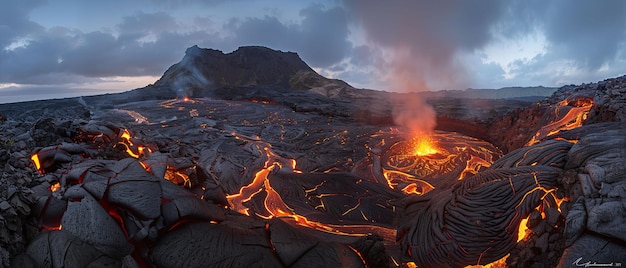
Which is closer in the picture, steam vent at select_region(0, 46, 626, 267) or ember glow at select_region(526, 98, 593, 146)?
steam vent at select_region(0, 46, 626, 267)

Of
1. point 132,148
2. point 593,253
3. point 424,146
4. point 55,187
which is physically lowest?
point 424,146

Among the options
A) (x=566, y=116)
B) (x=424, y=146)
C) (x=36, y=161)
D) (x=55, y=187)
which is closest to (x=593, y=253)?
(x=55, y=187)

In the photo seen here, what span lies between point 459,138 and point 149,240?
1665 cm

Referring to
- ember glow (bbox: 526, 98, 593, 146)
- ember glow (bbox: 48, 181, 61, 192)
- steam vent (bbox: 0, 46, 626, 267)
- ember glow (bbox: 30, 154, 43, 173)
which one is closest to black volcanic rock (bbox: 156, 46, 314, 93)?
steam vent (bbox: 0, 46, 626, 267)

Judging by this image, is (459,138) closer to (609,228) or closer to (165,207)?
(609,228)

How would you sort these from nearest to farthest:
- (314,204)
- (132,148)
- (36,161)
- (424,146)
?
1. (36,161)
2. (132,148)
3. (314,204)
4. (424,146)

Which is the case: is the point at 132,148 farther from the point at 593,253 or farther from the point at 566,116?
the point at 566,116

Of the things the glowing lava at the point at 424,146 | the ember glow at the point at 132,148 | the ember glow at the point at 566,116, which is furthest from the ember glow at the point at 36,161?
the ember glow at the point at 566,116

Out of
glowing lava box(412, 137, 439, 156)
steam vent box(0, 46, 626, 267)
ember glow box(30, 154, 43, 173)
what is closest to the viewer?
steam vent box(0, 46, 626, 267)

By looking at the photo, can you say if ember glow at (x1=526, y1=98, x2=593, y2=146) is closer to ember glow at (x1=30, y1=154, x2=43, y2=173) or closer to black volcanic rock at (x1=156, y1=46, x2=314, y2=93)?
ember glow at (x1=30, y1=154, x2=43, y2=173)

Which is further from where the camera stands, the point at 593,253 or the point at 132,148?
the point at 132,148

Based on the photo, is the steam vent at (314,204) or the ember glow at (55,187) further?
the ember glow at (55,187)

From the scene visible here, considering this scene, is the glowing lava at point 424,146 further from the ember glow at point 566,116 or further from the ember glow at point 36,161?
the ember glow at point 36,161

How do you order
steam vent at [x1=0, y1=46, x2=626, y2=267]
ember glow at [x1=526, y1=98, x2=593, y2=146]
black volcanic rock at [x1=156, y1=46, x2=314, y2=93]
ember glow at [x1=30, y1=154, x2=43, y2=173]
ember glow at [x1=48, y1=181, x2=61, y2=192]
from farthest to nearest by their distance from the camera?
black volcanic rock at [x1=156, y1=46, x2=314, y2=93]
ember glow at [x1=526, y1=98, x2=593, y2=146]
ember glow at [x1=30, y1=154, x2=43, y2=173]
ember glow at [x1=48, y1=181, x2=61, y2=192]
steam vent at [x1=0, y1=46, x2=626, y2=267]
